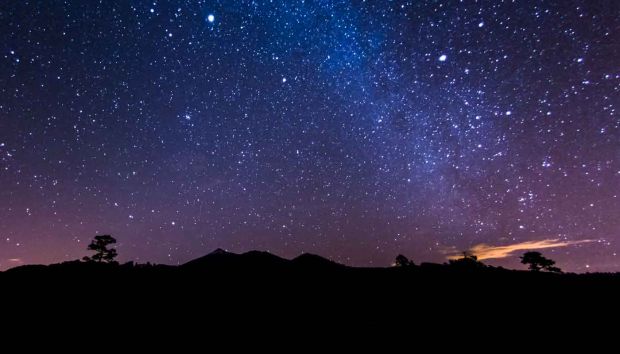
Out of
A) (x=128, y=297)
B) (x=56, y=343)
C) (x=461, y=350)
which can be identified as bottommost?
(x=461, y=350)

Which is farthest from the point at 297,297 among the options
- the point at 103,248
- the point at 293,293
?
the point at 103,248

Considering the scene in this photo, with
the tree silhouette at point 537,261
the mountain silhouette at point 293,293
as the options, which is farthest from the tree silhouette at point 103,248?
the tree silhouette at point 537,261

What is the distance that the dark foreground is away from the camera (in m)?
8.91

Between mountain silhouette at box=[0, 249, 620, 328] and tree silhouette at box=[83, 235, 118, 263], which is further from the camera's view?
tree silhouette at box=[83, 235, 118, 263]

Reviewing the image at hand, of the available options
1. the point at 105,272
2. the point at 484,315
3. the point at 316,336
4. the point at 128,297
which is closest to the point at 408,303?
the point at 484,315

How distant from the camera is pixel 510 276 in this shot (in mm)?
13961

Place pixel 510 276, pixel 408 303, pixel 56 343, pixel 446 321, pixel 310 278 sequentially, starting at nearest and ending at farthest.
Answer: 1. pixel 56 343
2. pixel 446 321
3. pixel 408 303
4. pixel 310 278
5. pixel 510 276

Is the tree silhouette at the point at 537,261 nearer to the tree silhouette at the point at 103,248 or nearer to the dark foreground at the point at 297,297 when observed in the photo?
the dark foreground at the point at 297,297

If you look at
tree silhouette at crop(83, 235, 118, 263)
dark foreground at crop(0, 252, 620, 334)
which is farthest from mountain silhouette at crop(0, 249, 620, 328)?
tree silhouette at crop(83, 235, 118, 263)

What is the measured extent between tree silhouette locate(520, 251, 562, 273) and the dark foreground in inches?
682

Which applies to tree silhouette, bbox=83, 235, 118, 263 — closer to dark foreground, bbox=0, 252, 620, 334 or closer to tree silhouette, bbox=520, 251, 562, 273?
dark foreground, bbox=0, 252, 620, 334

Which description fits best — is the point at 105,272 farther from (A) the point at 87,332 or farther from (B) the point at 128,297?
(A) the point at 87,332

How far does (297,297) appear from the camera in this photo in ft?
35.8

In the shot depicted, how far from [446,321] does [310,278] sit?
5.41 m
